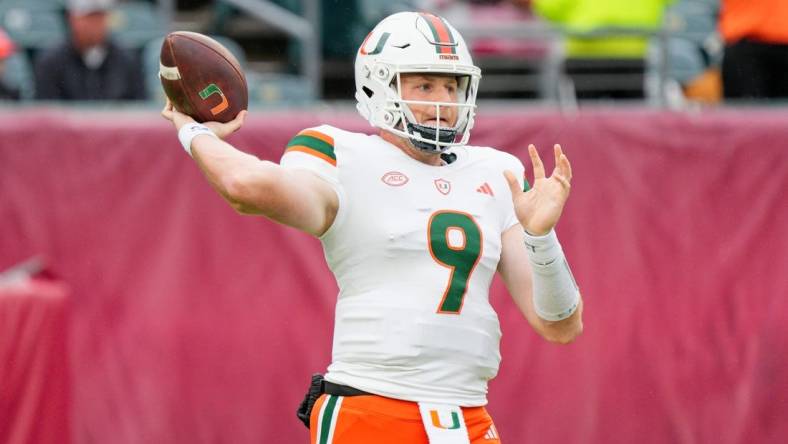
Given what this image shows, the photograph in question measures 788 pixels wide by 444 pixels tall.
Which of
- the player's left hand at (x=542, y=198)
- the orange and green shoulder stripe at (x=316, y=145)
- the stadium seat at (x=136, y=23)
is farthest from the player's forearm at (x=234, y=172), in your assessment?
the stadium seat at (x=136, y=23)

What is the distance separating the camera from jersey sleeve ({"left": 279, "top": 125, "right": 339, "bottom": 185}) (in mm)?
3529

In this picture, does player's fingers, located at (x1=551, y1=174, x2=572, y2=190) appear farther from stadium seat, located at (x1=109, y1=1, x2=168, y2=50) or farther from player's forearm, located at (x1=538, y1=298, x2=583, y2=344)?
stadium seat, located at (x1=109, y1=1, x2=168, y2=50)

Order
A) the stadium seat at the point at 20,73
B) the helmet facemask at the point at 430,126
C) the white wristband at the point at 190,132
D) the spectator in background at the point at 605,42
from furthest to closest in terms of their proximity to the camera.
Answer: the stadium seat at the point at 20,73, the spectator in background at the point at 605,42, the helmet facemask at the point at 430,126, the white wristband at the point at 190,132

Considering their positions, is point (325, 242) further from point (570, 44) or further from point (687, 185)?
point (570, 44)

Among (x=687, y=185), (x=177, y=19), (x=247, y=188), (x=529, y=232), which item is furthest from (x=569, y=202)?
(x=177, y=19)

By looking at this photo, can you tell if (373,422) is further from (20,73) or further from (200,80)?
(20,73)

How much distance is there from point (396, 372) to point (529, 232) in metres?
0.49

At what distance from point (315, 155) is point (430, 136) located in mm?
319

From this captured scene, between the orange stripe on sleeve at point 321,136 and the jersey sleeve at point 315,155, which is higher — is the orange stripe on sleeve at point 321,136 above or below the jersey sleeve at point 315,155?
above

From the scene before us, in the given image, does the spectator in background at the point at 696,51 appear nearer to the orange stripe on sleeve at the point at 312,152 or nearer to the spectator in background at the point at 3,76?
the spectator in background at the point at 3,76

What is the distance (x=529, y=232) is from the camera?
352 centimetres

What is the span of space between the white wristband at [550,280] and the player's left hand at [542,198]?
0.04 meters

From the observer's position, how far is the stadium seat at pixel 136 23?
29.2 ft

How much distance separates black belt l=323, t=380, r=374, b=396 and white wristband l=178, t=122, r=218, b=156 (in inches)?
28.3
